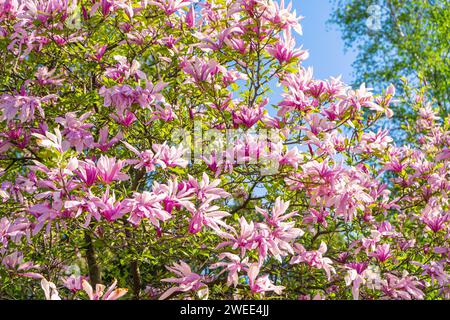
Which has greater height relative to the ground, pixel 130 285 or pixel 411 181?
pixel 411 181

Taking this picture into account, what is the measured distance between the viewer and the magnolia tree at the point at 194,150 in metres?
3.37

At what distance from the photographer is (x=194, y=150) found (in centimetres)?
438

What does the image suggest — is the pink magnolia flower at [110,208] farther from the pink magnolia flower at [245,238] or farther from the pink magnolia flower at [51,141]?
the pink magnolia flower at [245,238]

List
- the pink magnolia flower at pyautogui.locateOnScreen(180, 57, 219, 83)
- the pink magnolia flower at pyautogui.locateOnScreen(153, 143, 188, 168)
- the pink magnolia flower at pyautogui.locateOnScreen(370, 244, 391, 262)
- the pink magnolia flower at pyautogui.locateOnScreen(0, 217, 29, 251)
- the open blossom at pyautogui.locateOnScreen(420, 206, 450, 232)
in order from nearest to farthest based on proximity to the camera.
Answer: the pink magnolia flower at pyautogui.locateOnScreen(153, 143, 188, 168) → the pink magnolia flower at pyautogui.locateOnScreen(0, 217, 29, 251) → the pink magnolia flower at pyautogui.locateOnScreen(180, 57, 219, 83) → the pink magnolia flower at pyautogui.locateOnScreen(370, 244, 391, 262) → the open blossom at pyautogui.locateOnScreen(420, 206, 450, 232)

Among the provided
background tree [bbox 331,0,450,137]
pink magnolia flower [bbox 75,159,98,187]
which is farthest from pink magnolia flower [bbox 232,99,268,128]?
background tree [bbox 331,0,450,137]

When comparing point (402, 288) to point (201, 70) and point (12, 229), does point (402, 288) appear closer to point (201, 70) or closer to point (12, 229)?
point (201, 70)

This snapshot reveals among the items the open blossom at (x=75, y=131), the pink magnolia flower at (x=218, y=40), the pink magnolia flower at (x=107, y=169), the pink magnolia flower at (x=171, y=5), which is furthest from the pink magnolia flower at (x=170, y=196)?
the pink magnolia flower at (x=171, y=5)

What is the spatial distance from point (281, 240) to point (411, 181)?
249 cm

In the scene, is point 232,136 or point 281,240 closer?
point 281,240

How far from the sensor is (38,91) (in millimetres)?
4473

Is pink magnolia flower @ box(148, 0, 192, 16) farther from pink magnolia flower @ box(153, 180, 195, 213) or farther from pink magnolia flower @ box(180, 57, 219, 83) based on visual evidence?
pink magnolia flower @ box(153, 180, 195, 213)

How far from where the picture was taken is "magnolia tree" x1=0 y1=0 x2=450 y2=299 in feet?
11.0

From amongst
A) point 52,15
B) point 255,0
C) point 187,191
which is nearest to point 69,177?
point 187,191

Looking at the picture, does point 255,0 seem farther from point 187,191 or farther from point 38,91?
point 38,91
